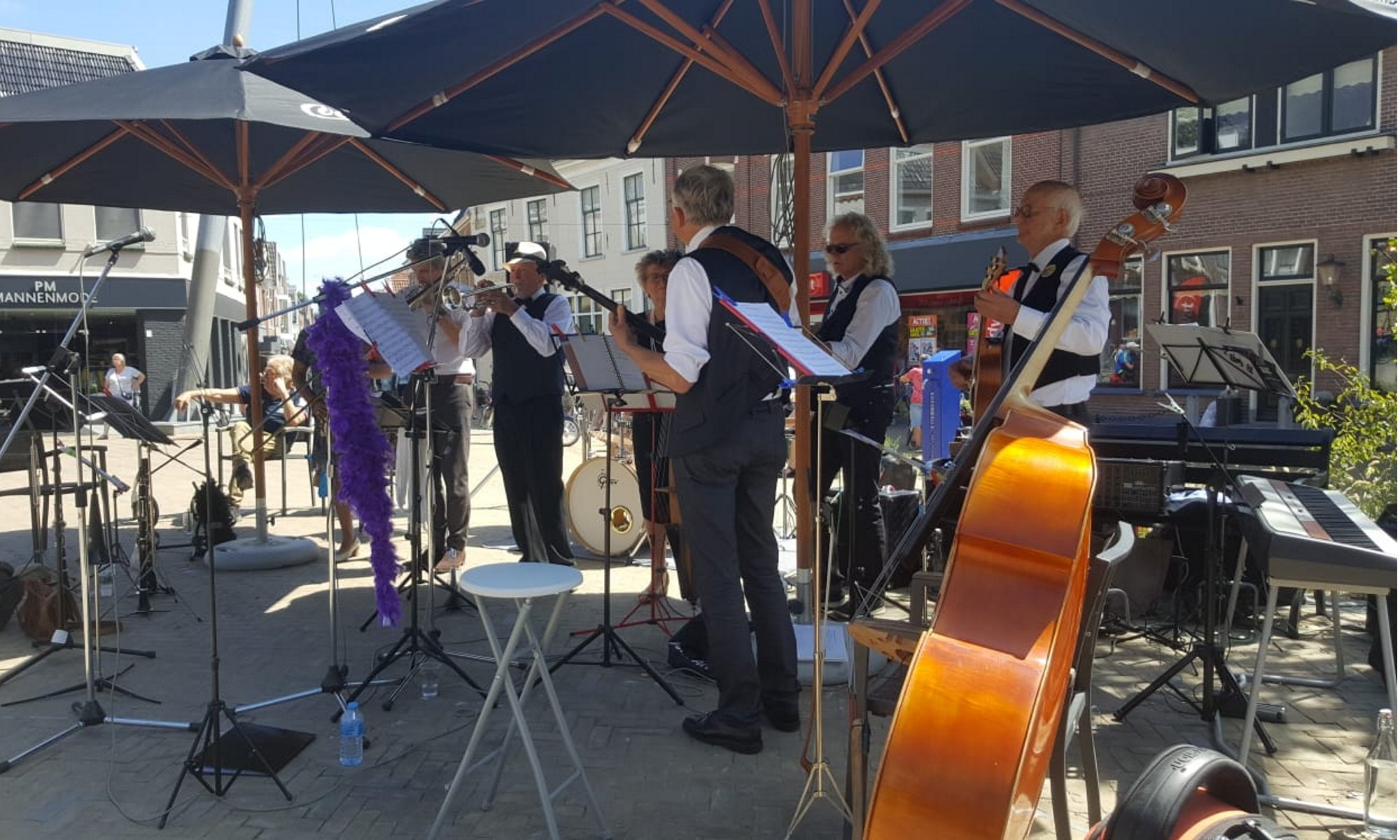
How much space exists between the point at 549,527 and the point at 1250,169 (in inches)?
578

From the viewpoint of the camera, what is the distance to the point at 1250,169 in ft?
50.2

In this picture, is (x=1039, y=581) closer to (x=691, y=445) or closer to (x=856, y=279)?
(x=691, y=445)

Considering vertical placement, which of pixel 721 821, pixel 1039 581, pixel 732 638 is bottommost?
pixel 721 821

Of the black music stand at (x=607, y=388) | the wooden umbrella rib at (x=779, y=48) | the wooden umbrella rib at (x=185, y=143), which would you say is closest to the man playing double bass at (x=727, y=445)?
the black music stand at (x=607, y=388)

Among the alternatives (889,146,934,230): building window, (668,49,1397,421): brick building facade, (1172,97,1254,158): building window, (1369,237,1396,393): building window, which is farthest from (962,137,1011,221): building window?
(1369,237,1396,393): building window

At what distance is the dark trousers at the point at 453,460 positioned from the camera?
574 cm

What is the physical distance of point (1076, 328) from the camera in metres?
3.23

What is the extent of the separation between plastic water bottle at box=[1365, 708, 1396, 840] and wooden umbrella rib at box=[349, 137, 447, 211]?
6067mm

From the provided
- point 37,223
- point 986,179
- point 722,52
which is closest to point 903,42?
point 722,52

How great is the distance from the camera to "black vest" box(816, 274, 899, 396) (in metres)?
4.71

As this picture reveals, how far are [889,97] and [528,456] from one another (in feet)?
9.34

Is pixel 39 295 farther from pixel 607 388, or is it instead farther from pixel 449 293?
pixel 607 388

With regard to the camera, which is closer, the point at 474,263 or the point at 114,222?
the point at 474,263

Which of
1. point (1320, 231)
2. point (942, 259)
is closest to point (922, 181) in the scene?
point (942, 259)
